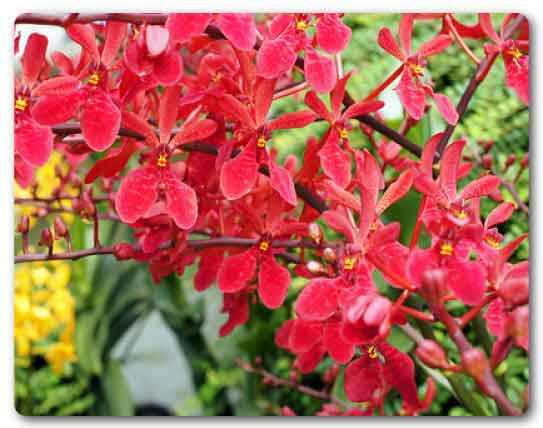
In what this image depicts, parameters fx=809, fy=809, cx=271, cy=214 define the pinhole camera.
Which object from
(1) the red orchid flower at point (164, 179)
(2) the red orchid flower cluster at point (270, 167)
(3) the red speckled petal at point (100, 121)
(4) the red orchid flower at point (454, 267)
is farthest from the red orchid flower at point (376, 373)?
(3) the red speckled petal at point (100, 121)

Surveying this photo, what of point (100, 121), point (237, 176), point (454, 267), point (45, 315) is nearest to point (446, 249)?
point (454, 267)

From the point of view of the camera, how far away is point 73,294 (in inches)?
67.6

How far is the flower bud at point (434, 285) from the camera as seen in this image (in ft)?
2.00

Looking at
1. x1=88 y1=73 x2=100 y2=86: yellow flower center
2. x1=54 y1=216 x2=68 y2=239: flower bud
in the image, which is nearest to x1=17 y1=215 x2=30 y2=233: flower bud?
x1=54 y1=216 x2=68 y2=239: flower bud

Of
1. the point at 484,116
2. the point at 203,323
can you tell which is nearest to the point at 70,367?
the point at 203,323

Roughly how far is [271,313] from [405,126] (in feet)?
2.46

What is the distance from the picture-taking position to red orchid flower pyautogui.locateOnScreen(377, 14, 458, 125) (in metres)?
0.86

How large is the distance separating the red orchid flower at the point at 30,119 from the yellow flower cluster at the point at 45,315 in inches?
25.7

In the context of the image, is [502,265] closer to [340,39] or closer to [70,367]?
[340,39]

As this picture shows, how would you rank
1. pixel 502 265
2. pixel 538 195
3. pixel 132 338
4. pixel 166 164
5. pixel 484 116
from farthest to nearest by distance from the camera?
pixel 132 338 → pixel 484 116 → pixel 538 195 → pixel 166 164 → pixel 502 265

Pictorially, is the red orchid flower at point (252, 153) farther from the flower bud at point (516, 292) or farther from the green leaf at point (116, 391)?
the green leaf at point (116, 391)

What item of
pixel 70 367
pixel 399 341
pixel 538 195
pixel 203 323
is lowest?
pixel 70 367

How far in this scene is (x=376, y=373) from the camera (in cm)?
79

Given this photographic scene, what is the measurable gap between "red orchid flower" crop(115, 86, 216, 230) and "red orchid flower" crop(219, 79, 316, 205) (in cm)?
3
